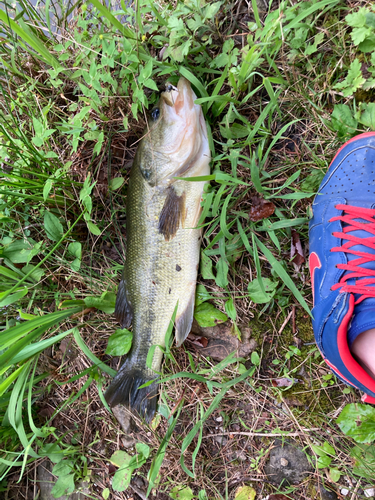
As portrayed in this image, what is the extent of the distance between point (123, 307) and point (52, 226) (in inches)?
36.1

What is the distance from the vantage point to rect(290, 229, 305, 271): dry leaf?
2.39 meters

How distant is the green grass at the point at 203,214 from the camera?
7.12 feet

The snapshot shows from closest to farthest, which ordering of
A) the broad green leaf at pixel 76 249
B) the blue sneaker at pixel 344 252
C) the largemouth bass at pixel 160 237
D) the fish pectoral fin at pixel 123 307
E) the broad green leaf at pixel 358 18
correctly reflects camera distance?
the broad green leaf at pixel 358 18, the blue sneaker at pixel 344 252, the largemouth bass at pixel 160 237, the fish pectoral fin at pixel 123 307, the broad green leaf at pixel 76 249

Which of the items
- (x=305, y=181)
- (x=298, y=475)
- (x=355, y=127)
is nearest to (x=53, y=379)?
(x=298, y=475)

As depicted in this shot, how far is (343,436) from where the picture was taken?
2207 millimetres

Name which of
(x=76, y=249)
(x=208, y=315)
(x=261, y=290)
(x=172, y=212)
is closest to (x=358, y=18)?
(x=172, y=212)

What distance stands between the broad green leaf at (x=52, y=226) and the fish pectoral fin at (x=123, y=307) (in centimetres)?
69

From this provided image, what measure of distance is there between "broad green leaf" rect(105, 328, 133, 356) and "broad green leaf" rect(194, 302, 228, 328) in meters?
0.62

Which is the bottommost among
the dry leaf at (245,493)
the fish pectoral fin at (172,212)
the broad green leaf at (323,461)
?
the dry leaf at (245,493)

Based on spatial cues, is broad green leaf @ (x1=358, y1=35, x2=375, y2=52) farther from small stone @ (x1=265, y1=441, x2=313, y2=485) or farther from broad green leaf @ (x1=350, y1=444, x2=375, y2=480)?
Result: small stone @ (x1=265, y1=441, x2=313, y2=485)

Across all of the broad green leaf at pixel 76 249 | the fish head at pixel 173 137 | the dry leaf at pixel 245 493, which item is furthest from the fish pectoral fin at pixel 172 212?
the dry leaf at pixel 245 493

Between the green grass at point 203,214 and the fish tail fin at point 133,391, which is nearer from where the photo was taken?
the green grass at point 203,214

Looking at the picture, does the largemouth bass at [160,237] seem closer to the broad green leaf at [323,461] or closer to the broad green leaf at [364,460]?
the broad green leaf at [323,461]

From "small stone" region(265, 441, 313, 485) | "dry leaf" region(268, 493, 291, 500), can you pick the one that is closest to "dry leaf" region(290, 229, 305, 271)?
"small stone" region(265, 441, 313, 485)
